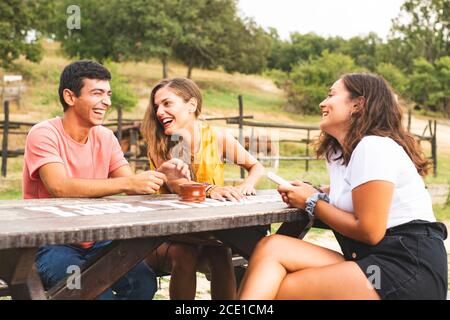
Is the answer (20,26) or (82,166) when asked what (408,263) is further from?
(20,26)

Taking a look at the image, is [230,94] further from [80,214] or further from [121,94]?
[80,214]

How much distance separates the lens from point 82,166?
112 inches

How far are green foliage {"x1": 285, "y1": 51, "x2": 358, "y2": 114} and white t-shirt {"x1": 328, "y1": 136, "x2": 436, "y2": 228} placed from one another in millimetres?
26496

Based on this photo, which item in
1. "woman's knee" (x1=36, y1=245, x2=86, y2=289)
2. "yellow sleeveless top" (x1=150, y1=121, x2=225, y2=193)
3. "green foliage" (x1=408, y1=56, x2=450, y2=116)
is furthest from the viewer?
Result: "green foliage" (x1=408, y1=56, x2=450, y2=116)

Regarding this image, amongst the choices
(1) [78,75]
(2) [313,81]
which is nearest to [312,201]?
(1) [78,75]

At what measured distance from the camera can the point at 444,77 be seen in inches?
1241

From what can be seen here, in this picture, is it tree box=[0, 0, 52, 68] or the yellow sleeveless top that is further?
tree box=[0, 0, 52, 68]

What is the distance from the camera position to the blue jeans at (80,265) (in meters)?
2.33

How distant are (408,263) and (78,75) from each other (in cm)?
166

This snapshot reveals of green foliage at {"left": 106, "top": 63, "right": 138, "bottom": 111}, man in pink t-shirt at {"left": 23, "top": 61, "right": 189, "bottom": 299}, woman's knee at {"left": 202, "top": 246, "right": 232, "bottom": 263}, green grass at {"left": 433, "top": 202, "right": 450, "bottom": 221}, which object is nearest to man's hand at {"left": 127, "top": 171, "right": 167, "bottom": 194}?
man in pink t-shirt at {"left": 23, "top": 61, "right": 189, "bottom": 299}

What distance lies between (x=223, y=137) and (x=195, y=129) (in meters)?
0.16

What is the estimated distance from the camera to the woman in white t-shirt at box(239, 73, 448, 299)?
2.13 metres

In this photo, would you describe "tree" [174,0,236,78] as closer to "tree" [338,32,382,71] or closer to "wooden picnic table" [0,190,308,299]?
"tree" [338,32,382,71]

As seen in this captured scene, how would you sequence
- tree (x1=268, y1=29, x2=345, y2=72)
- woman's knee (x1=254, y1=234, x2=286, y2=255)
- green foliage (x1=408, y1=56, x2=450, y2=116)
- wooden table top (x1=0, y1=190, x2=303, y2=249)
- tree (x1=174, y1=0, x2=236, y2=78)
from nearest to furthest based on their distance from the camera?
wooden table top (x1=0, y1=190, x2=303, y2=249) < woman's knee (x1=254, y1=234, x2=286, y2=255) < green foliage (x1=408, y1=56, x2=450, y2=116) < tree (x1=174, y1=0, x2=236, y2=78) < tree (x1=268, y1=29, x2=345, y2=72)
